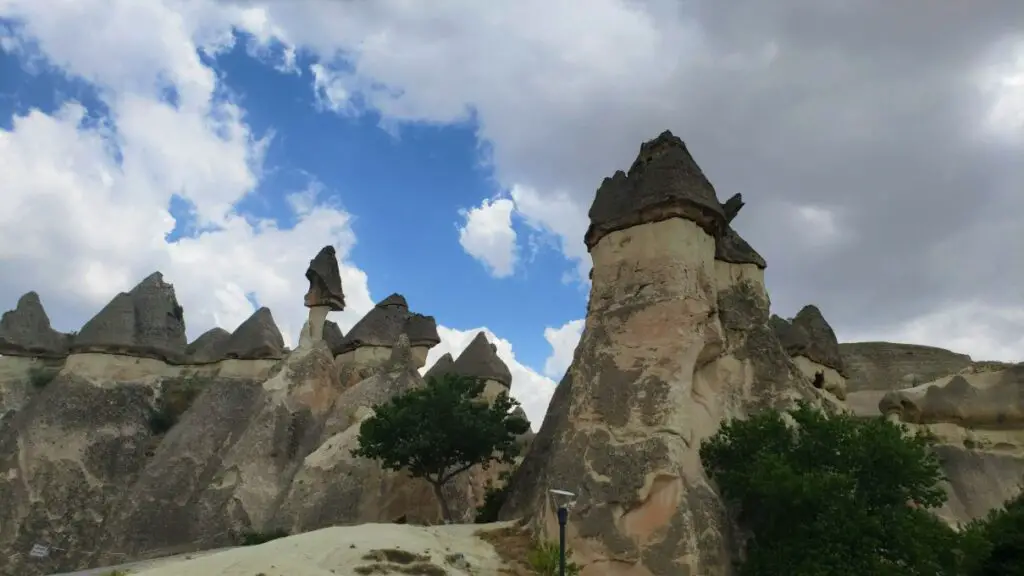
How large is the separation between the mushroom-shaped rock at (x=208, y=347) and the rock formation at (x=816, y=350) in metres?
20.2

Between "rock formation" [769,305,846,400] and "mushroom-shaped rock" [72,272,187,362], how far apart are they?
854 inches

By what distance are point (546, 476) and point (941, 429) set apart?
41.9 ft

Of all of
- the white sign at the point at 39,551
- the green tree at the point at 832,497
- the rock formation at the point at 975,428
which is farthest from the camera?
the white sign at the point at 39,551

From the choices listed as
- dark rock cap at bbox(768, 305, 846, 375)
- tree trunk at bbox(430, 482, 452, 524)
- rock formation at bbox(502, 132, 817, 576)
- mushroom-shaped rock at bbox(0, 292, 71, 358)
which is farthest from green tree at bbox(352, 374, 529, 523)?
mushroom-shaped rock at bbox(0, 292, 71, 358)

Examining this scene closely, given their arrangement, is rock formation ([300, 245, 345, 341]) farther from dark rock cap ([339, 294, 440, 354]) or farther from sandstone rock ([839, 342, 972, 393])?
sandstone rock ([839, 342, 972, 393])

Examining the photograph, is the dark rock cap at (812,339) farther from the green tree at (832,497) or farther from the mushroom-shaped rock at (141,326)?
the mushroom-shaped rock at (141,326)

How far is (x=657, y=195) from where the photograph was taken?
15773 mm

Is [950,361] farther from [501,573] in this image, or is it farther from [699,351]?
[501,573]

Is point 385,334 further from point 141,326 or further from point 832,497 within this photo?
point 832,497

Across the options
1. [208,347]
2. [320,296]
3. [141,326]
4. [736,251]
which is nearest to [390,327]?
[320,296]

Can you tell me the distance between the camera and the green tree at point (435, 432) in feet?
60.5

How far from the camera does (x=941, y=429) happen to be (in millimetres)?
20719

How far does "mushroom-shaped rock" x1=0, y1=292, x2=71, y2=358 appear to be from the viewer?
28391 mm

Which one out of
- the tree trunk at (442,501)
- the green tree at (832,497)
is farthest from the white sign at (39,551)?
the green tree at (832,497)
